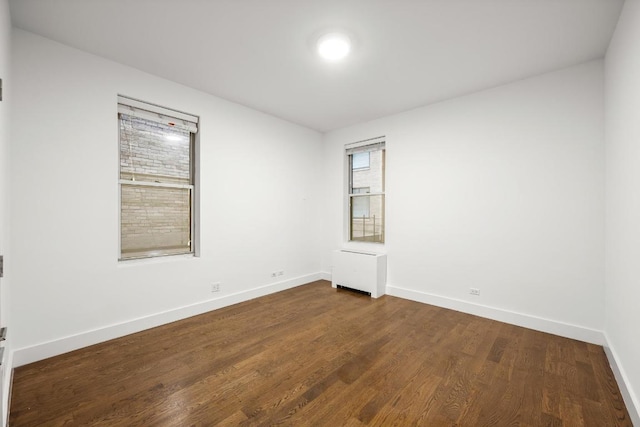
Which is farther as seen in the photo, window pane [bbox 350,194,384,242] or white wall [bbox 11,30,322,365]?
window pane [bbox 350,194,384,242]

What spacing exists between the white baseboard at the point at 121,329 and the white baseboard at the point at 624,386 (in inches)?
150

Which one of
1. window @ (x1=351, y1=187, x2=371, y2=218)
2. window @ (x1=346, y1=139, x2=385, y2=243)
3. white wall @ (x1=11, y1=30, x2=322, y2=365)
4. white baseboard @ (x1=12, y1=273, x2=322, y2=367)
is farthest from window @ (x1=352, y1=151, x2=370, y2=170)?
white baseboard @ (x1=12, y1=273, x2=322, y2=367)

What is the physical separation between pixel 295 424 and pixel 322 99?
3.58m

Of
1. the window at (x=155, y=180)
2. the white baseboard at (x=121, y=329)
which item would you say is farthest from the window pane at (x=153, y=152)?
the white baseboard at (x=121, y=329)

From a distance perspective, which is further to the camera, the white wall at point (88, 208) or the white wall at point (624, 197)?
the white wall at point (88, 208)

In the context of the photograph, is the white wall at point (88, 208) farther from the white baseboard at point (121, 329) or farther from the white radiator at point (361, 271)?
the white radiator at point (361, 271)

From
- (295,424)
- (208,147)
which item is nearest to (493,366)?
(295,424)

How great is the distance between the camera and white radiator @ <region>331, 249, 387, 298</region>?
4.22 metres

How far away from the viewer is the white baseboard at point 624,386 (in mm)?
1744

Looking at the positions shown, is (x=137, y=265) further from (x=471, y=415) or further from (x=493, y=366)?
(x=493, y=366)

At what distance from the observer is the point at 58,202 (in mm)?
2535

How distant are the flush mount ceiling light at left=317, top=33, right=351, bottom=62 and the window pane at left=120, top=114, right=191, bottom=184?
2091 millimetres

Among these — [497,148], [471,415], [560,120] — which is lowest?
[471,415]

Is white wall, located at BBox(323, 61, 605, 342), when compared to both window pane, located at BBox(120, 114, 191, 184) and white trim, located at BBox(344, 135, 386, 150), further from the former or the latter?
window pane, located at BBox(120, 114, 191, 184)
